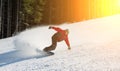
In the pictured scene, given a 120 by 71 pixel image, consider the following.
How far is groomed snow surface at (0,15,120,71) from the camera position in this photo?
190 cm

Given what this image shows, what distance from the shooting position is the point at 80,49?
1.99 meters

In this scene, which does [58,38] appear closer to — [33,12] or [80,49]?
[80,49]

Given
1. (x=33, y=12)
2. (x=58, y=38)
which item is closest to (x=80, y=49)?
(x=58, y=38)

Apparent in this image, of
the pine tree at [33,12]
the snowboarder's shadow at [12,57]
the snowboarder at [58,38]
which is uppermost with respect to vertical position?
the pine tree at [33,12]

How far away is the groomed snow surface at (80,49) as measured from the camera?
1.90 m

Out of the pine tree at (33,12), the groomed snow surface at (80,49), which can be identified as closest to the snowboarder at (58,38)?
the groomed snow surface at (80,49)

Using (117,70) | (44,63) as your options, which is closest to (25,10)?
(44,63)

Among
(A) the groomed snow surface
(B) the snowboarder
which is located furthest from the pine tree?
(B) the snowboarder

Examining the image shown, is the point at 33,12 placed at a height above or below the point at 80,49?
above

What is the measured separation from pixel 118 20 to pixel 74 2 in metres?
0.32

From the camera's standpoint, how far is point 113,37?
77.8 inches

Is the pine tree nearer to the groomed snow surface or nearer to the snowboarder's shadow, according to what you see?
the groomed snow surface

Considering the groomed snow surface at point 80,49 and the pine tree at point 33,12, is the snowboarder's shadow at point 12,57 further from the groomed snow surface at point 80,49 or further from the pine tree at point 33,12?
the pine tree at point 33,12

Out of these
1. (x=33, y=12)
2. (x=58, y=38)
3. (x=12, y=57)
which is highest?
(x=33, y=12)
